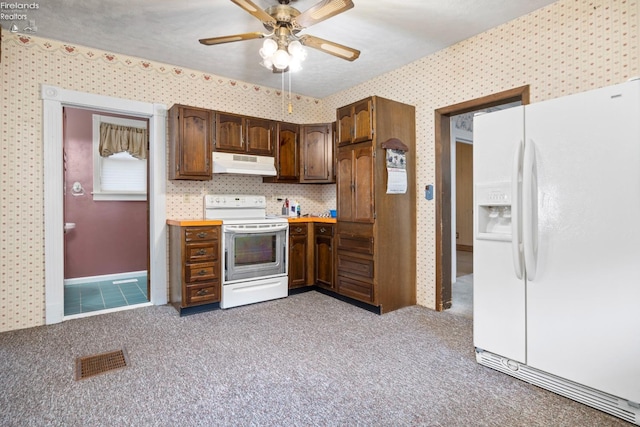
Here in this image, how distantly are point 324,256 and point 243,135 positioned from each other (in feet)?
5.89

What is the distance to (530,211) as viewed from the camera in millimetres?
2107

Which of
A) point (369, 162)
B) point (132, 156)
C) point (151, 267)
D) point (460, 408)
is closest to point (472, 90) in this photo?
point (369, 162)

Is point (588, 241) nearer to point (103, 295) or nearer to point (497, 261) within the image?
point (497, 261)

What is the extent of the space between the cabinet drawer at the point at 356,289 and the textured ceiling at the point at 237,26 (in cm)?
248

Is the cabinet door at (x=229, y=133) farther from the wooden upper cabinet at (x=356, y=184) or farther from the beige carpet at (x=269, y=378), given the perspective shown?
the beige carpet at (x=269, y=378)

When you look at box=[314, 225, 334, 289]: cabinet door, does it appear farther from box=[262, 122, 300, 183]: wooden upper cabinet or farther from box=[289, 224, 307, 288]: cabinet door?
box=[262, 122, 300, 183]: wooden upper cabinet

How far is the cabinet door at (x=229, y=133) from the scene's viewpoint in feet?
12.8

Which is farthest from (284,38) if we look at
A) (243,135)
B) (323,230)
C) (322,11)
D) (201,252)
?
(323,230)

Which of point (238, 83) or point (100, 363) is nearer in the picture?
point (100, 363)

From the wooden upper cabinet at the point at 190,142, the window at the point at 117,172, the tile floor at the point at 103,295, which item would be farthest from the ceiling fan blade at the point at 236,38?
the window at the point at 117,172

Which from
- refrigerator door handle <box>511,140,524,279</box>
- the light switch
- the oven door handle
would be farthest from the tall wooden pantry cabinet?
refrigerator door handle <box>511,140,524,279</box>

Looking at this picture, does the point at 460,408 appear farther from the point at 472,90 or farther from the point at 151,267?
the point at 151,267

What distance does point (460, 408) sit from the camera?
1.93 metres

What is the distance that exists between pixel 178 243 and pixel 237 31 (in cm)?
218
